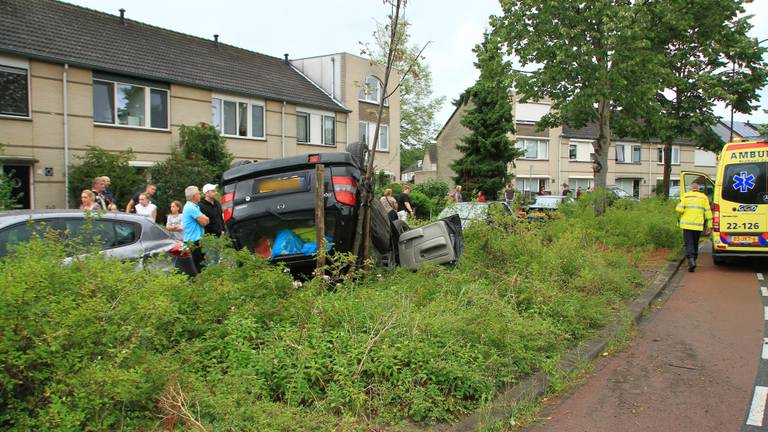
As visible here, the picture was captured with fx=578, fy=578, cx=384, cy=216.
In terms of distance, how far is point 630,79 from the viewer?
50.7 feet

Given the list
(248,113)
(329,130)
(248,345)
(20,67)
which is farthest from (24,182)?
(248,345)

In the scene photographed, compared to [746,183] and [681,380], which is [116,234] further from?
[746,183]

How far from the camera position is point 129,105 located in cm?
1911

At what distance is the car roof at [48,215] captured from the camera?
609 centimetres

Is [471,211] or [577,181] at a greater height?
[577,181]

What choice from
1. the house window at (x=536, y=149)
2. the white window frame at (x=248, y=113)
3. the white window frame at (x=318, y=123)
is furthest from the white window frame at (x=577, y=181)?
the white window frame at (x=248, y=113)

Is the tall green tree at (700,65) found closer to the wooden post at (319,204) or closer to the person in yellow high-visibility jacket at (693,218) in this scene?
the person in yellow high-visibility jacket at (693,218)

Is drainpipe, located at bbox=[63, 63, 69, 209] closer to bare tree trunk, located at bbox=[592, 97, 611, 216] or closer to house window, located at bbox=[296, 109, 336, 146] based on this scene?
house window, located at bbox=[296, 109, 336, 146]

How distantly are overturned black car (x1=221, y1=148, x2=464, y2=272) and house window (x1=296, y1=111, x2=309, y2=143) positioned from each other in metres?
19.3

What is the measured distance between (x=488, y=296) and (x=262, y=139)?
1923cm

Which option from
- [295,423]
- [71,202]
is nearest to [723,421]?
[295,423]

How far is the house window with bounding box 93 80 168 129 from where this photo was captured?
60.0ft

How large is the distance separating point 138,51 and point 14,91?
17.2 feet

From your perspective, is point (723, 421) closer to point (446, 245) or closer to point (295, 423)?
point (295, 423)
